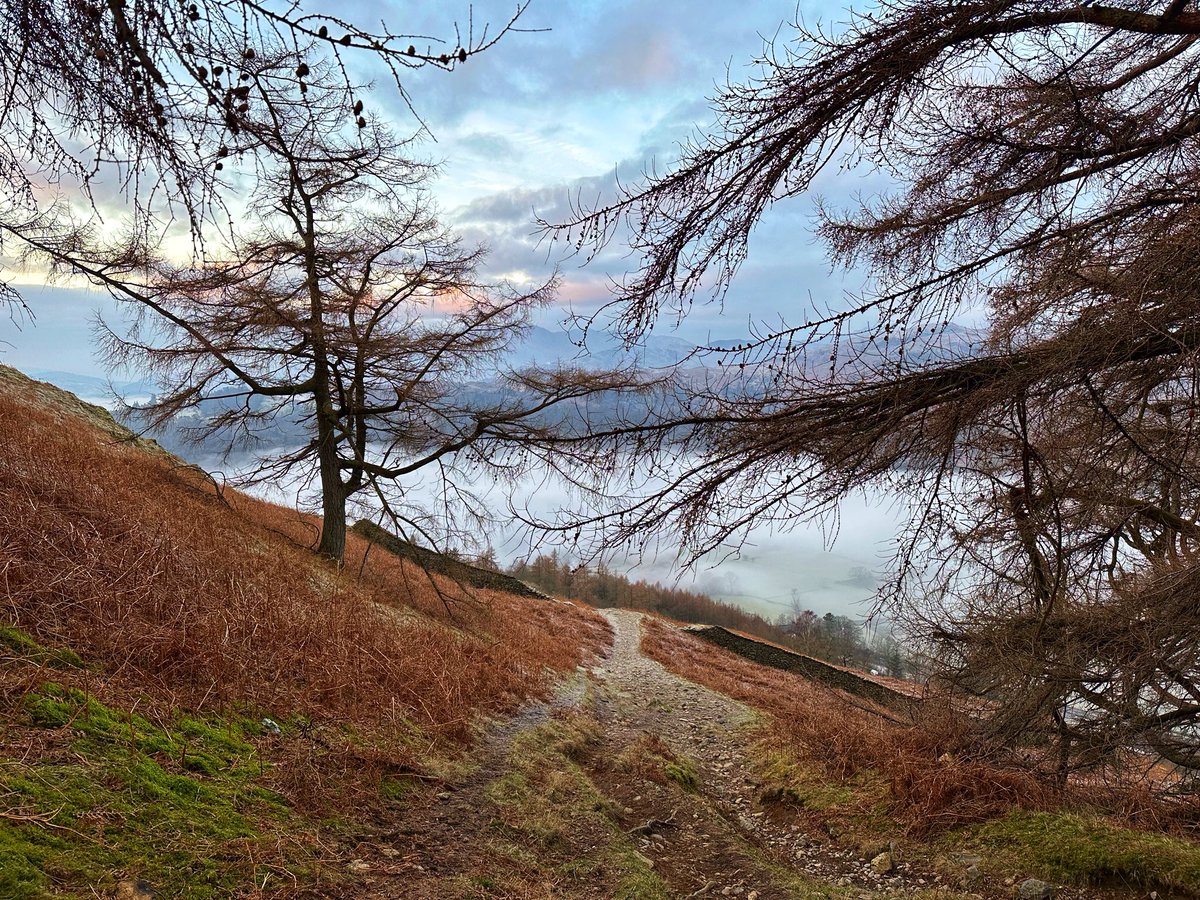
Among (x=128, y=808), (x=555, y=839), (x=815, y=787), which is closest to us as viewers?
(x=128, y=808)

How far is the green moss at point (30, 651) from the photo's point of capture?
10.9ft

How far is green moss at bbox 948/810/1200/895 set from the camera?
12.3ft

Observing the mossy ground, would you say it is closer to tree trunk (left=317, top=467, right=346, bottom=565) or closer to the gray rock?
the gray rock

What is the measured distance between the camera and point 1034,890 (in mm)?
3947

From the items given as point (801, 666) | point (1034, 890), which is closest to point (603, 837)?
point (1034, 890)

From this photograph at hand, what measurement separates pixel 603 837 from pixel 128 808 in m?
3.04

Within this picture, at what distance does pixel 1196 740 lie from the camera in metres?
5.43

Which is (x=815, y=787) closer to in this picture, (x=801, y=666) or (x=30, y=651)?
(x=30, y=651)

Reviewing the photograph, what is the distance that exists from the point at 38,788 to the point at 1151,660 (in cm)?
592

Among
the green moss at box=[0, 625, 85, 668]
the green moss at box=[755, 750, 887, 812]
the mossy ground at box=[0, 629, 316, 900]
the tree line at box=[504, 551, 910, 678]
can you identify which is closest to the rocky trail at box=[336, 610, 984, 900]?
the green moss at box=[755, 750, 887, 812]

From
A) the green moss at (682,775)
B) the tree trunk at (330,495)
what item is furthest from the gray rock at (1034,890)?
the tree trunk at (330,495)

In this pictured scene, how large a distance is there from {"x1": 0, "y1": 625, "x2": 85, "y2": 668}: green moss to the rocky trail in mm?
1973

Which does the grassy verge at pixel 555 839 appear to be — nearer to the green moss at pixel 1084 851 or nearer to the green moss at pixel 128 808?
the green moss at pixel 128 808

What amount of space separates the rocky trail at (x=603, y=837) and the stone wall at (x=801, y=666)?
1237 cm
